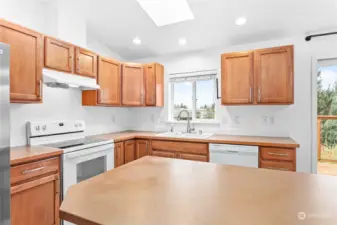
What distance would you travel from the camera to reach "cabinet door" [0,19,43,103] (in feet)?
6.36

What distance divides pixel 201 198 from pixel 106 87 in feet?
8.85

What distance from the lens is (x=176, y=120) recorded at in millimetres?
3842

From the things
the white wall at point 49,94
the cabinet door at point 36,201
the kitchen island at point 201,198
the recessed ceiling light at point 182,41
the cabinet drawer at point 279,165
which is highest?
the recessed ceiling light at point 182,41

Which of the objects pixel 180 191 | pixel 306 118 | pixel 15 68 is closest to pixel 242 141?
pixel 306 118

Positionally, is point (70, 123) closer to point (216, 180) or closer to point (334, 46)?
point (216, 180)

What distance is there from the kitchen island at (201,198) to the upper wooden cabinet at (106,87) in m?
2.07

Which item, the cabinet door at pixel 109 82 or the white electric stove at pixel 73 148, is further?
the cabinet door at pixel 109 82

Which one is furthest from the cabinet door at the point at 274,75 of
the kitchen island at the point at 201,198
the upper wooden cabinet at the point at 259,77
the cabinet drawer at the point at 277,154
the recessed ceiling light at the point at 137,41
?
the recessed ceiling light at the point at 137,41

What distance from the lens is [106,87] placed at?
10.4ft

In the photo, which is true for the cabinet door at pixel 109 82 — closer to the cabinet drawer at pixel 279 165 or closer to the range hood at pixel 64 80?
the range hood at pixel 64 80

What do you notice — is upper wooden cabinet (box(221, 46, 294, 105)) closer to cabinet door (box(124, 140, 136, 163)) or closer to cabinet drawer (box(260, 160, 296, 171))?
cabinet drawer (box(260, 160, 296, 171))

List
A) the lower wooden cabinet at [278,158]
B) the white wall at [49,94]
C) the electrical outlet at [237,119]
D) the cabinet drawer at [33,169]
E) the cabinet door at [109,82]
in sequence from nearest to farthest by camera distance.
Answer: the cabinet drawer at [33,169], the white wall at [49,94], the lower wooden cabinet at [278,158], the cabinet door at [109,82], the electrical outlet at [237,119]

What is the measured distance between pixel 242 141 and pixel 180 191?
1.94 m

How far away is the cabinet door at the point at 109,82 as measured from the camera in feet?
10.1
